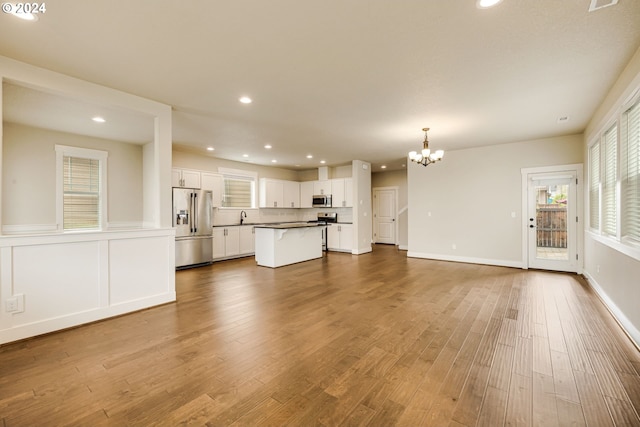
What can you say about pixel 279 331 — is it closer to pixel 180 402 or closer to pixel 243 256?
pixel 180 402

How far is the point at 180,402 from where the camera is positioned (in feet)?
5.90

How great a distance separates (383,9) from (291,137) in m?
3.68

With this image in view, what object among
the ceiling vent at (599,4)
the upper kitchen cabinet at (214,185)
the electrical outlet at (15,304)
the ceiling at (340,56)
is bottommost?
the electrical outlet at (15,304)

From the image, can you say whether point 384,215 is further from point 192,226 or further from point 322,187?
point 192,226

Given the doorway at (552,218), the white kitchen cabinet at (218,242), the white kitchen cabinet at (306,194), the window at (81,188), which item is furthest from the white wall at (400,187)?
the window at (81,188)

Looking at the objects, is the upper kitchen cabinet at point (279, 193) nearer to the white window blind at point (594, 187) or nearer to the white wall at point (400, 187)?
the white wall at point (400, 187)

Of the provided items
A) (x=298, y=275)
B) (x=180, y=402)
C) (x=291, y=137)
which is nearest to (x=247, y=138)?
(x=291, y=137)

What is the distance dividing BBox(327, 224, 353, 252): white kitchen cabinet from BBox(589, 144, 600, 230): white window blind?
17.1 ft

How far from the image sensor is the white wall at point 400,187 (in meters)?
9.31

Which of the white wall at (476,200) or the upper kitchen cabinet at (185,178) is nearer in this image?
the white wall at (476,200)

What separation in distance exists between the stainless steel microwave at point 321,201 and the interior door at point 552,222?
514 cm

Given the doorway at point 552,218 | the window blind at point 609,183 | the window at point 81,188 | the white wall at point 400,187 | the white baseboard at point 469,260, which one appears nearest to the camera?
the window blind at point 609,183

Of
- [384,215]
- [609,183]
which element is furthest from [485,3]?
[384,215]

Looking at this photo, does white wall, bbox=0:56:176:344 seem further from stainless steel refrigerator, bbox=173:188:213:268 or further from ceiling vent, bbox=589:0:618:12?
ceiling vent, bbox=589:0:618:12
